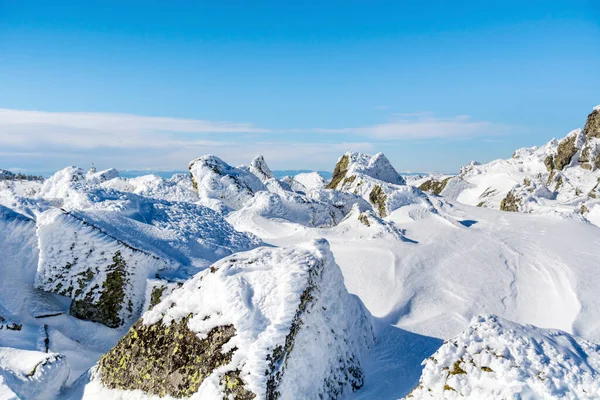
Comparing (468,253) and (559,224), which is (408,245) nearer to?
(468,253)

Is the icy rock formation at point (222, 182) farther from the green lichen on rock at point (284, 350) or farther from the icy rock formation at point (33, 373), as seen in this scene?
the green lichen on rock at point (284, 350)

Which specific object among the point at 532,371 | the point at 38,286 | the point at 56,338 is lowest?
the point at 56,338

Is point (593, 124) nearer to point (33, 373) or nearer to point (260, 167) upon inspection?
point (260, 167)

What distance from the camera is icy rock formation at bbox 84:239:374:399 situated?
5211 mm

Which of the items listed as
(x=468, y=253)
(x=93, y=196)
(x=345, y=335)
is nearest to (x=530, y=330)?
(x=345, y=335)

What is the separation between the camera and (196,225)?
11453 millimetres

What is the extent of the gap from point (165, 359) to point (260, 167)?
94.2 feet

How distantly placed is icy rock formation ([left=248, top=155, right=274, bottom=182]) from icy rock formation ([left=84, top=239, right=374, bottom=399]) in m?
27.1

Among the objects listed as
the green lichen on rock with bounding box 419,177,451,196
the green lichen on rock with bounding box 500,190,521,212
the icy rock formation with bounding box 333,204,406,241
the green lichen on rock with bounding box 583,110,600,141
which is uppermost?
the green lichen on rock with bounding box 583,110,600,141


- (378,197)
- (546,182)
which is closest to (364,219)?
(378,197)

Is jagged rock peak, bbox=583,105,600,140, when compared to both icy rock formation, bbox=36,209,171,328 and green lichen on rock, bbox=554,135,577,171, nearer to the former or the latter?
green lichen on rock, bbox=554,135,577,171

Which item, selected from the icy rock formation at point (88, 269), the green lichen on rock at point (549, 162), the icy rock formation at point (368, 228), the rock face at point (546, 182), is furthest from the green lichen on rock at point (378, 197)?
A: the green lichen on rock at point (549, 162)

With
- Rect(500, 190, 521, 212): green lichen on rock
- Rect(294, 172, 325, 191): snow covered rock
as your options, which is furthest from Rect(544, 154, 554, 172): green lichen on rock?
Rect(294, 172, 325, 191): snow covered rock

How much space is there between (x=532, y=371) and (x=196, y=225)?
8.91 m
